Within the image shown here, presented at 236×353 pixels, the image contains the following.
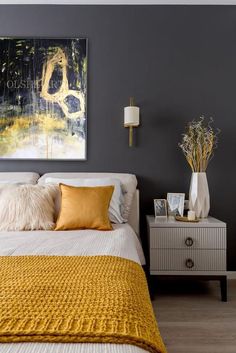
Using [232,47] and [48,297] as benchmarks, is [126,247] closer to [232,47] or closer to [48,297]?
[48,297]

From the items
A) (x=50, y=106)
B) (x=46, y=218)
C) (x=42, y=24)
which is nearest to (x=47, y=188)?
(x=46, y=218)

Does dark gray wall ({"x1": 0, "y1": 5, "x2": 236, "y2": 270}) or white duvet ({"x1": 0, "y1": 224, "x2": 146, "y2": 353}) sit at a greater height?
dark gray wall ({"x1": 0, "y1": 5, "x2": 236, "y2": 270})

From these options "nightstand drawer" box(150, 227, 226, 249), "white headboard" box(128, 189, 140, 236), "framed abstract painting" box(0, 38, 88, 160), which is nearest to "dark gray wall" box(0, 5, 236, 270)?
"framed abstract painting" box(0, 38, 88, 160)

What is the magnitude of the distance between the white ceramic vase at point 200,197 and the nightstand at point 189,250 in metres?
0.21

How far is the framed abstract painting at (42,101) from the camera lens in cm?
287

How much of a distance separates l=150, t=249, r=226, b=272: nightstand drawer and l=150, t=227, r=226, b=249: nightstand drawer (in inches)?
1.6

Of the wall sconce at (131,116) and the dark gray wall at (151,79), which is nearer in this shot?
the wall sconce at (131,116)

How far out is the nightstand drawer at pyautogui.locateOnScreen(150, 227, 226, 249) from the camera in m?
2.35

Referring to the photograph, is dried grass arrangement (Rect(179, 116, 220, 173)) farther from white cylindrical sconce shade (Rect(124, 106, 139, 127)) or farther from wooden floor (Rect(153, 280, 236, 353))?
wooden floor (Rect(153, 280, 236, 353))

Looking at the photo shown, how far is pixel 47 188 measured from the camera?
234 centimetres

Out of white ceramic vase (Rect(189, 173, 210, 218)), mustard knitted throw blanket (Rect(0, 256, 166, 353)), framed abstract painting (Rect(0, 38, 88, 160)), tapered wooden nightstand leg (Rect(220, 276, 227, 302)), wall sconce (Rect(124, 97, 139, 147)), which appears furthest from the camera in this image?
framed abstract painting (Rect(0, 38, 88, 160))

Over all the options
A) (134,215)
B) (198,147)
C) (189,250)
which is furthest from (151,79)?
(189,250)

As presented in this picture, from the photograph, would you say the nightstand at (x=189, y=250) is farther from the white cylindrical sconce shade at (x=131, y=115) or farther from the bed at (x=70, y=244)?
the white cylindrical sconce shade at (x=131, y=115)

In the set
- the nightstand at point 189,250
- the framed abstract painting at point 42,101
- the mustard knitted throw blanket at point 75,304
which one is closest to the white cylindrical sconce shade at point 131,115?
the framed abstract painting at point 42,101
